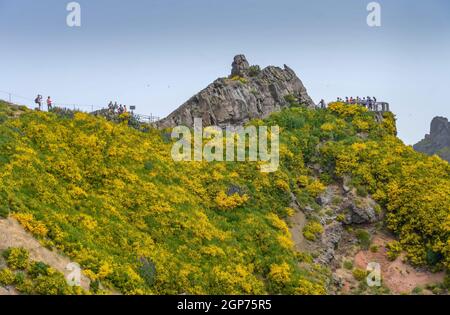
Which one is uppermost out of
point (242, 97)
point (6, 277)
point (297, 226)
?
point (242, 97)

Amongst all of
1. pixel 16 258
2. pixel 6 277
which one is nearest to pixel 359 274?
pixel 16 258

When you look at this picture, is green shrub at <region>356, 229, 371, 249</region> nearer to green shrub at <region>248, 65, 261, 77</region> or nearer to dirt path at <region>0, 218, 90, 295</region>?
dirt path at <region>0, 218, 90, 295</region>

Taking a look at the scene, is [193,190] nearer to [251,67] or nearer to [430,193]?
[430,193]

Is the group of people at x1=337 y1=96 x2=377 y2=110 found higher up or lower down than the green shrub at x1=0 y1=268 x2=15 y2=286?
higher up

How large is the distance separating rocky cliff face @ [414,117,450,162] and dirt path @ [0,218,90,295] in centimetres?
12304

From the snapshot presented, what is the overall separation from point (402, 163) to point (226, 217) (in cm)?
1841

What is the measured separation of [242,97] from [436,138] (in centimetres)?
9409

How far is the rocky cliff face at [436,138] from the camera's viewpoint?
148125 millimetres

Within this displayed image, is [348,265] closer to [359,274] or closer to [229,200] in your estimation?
[359,274]

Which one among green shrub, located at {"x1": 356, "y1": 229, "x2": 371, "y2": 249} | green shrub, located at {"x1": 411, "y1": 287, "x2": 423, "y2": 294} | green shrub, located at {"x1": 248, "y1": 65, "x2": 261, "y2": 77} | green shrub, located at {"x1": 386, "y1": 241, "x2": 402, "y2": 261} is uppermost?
green shrub, located at {"x1": 248, "y1": 65, "x2": 261, "y2": 77}

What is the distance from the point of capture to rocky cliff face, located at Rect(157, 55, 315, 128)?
218ft

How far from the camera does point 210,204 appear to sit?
51.1m

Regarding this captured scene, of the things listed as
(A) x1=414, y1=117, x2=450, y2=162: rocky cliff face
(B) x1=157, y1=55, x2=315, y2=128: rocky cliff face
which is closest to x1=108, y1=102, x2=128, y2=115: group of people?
(B) x1=157, y1=55, x2=315, y2=128: rocky cliff face
